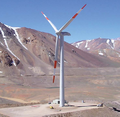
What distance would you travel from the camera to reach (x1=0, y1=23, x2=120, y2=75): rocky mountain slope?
92500 mm

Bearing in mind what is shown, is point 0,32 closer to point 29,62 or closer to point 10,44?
point 10,44

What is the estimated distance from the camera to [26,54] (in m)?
107

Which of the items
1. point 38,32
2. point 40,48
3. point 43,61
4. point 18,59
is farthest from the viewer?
point 38,32

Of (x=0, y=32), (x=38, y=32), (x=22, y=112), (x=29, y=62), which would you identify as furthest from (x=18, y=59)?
(x=22, y=112)

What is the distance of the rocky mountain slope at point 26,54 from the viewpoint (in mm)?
92500

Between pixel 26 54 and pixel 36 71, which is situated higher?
pixel 26 54

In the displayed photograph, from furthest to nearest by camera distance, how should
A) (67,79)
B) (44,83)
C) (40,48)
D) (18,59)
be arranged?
1. (40,48)
2. (18,59)
3. (67,79)
4. (44,83)

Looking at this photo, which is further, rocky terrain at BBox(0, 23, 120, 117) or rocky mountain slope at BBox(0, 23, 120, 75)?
rocky mountain slope at BBox(0, 23, 120, 75)

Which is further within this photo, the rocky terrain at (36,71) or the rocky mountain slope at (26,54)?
the rocky mountain slope at (26,54)

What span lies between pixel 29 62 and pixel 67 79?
852 inches

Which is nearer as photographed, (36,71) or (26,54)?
(36,71)

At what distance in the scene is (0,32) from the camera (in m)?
115

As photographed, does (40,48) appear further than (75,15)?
Yes

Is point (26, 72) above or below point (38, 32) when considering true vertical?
below
